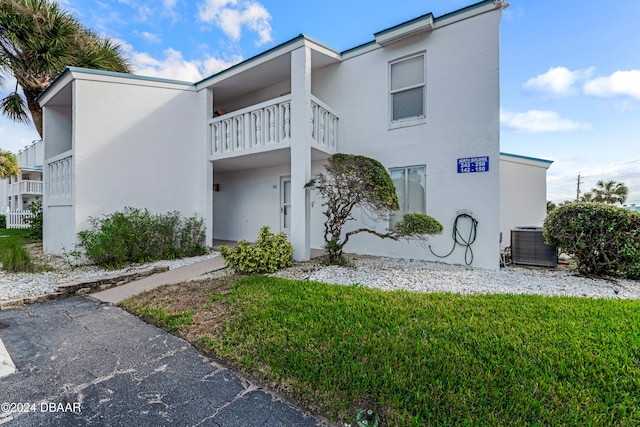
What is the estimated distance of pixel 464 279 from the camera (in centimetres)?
570

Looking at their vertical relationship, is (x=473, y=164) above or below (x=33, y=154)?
below

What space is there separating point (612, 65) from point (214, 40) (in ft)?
41.4

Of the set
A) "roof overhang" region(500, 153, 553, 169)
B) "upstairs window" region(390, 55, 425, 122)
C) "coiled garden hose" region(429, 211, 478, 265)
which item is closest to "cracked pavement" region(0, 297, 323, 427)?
"coiled garden hose" region(429, 211, 478, 265)

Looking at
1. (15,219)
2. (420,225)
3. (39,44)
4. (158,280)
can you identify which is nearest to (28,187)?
(15,219)

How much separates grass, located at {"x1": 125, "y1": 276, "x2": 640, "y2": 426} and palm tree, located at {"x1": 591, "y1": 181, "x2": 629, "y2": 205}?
31795mm

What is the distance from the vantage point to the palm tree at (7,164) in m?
16.3

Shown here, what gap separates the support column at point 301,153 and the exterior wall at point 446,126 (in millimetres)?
1982

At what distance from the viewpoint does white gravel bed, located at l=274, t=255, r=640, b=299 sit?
492 cm

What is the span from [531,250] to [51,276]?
1148 cm

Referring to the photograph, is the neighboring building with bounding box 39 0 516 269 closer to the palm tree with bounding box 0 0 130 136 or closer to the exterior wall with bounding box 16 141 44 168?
the palm tree with bounding box 0 0 130 136

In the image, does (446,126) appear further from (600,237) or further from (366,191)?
(600,237)

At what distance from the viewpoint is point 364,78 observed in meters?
8.38

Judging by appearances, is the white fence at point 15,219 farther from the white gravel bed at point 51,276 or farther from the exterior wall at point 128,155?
the white gravel bed at point 51,276

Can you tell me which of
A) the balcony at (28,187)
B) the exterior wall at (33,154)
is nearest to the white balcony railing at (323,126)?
the balcony at (28,187)
